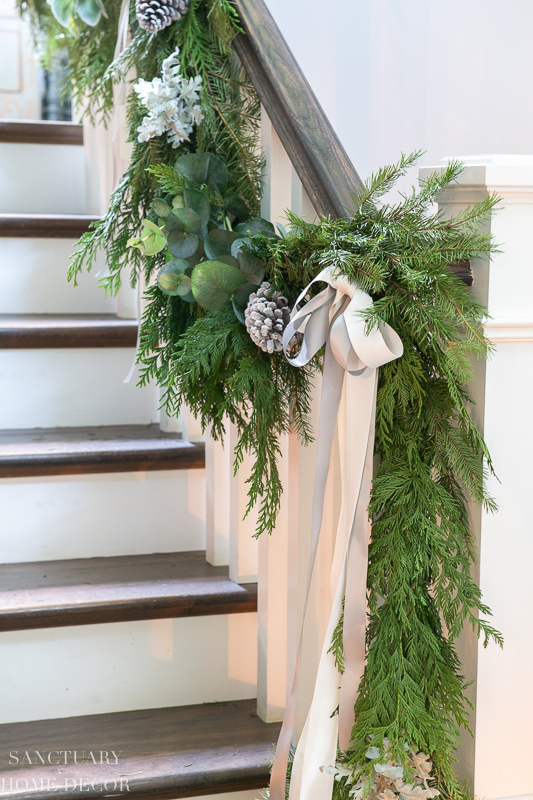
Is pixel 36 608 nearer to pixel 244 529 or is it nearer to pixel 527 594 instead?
pixel 244 529

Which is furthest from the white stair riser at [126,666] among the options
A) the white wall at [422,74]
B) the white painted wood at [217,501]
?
the white wall at [422,74]

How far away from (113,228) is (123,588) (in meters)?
0.58

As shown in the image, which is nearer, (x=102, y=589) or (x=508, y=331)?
(x=508, y=331)

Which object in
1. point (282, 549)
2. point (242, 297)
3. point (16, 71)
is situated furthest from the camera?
point (16, 71)

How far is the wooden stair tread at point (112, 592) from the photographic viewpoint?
3.92ft

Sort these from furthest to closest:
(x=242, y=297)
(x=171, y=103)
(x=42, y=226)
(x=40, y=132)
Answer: (x=40, y=132), (x=42, y=226), (x=171, y=103), (x=242, y=297)

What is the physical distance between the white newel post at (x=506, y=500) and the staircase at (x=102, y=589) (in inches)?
16.7

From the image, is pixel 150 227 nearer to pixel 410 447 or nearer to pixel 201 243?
pixel 201 243

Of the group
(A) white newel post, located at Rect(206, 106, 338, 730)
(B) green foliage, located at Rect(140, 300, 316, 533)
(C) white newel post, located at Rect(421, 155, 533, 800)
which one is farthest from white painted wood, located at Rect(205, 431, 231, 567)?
(C) white newel post, located at Rect(421, 155, 533, 800)

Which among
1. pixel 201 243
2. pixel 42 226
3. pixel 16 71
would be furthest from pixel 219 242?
pixel 16 71

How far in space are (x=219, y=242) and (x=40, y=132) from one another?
156cm

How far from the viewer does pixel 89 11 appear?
135cm

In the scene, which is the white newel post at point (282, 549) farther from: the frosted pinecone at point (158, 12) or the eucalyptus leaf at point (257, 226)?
the frosted pinecone at point (158, 12)

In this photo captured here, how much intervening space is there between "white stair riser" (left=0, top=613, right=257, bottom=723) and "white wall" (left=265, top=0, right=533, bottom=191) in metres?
0.86
